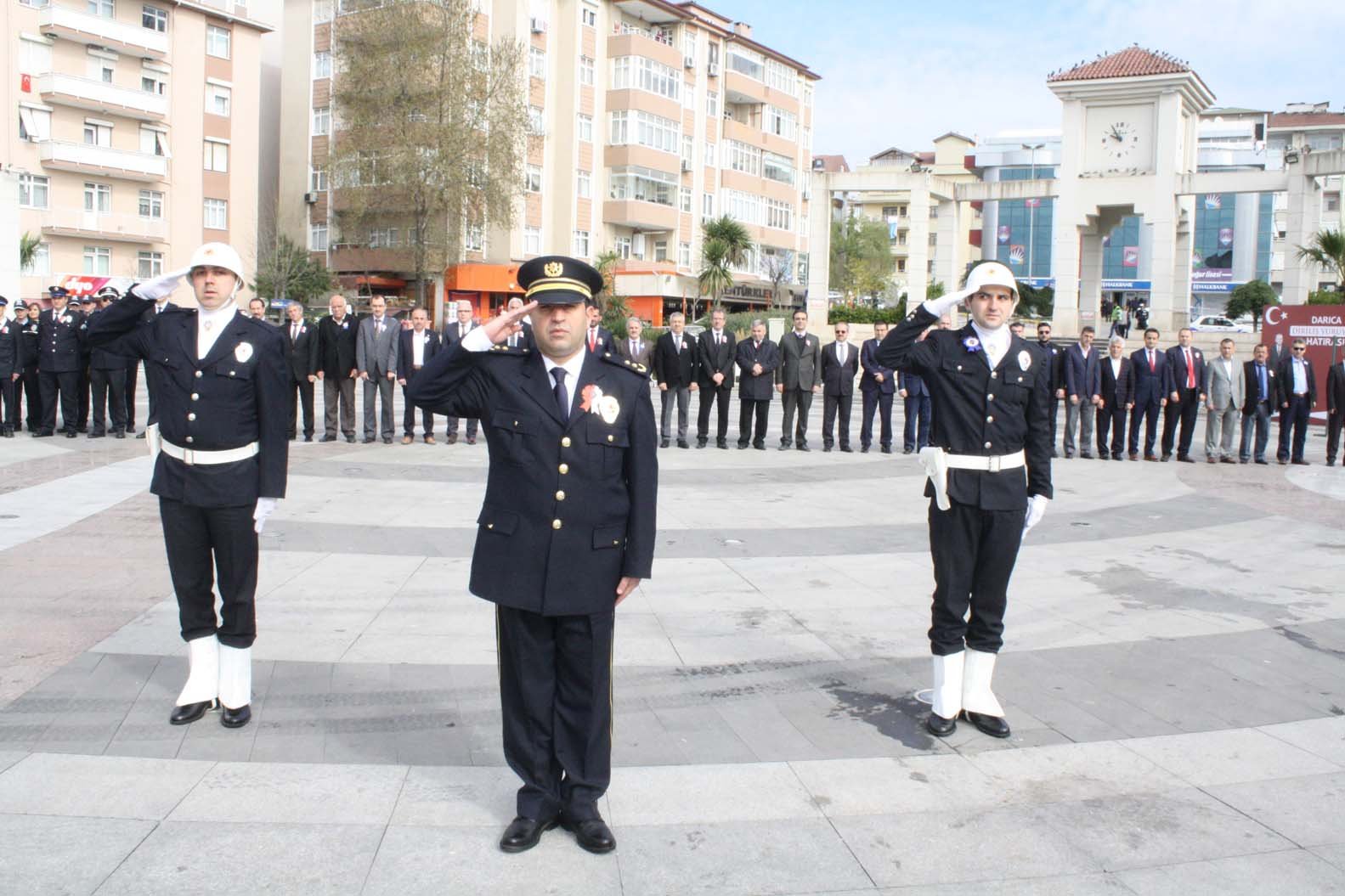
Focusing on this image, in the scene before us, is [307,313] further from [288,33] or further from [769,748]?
Answer: [769,748]

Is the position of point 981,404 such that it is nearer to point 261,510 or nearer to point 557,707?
point 557,707

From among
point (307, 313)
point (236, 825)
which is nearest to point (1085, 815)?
point (236, 825)

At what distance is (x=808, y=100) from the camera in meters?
72.6

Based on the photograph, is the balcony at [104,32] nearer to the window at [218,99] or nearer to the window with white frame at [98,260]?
the window at [218,99]

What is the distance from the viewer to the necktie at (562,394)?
13.2 feet

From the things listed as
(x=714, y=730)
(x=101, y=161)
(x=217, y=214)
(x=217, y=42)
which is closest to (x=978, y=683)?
(x=714, y=730)

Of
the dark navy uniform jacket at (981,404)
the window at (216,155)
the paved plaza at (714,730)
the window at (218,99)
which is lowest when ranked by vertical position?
the paved plaza at (714,730)

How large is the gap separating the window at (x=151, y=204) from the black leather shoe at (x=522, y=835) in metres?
51.9

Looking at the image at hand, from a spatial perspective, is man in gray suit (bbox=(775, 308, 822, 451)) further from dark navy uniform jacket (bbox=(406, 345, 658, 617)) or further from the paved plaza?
dark navy uniform jacket (bbox=(406, 345, 658, 617))

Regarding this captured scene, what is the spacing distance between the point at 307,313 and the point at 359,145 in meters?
8.36

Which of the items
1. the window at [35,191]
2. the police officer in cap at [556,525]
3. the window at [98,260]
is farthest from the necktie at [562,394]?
the window at [98,260]

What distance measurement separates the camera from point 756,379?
17.8 metres

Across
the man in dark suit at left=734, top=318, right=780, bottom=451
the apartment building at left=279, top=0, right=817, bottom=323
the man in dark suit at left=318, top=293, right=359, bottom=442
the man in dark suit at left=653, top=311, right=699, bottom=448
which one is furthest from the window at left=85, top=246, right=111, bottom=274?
the man in dark suit at left=734, top=318, right=780, bottom=451

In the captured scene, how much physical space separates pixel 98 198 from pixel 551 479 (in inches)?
2021
